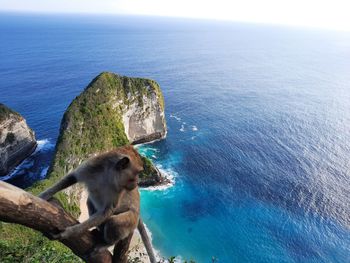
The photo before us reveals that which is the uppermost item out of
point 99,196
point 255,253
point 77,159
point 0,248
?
point 99,196

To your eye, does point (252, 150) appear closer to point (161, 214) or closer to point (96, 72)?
point (161, 214)

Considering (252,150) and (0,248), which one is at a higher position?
(0,248)

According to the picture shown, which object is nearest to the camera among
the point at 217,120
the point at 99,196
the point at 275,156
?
the point at 99,196

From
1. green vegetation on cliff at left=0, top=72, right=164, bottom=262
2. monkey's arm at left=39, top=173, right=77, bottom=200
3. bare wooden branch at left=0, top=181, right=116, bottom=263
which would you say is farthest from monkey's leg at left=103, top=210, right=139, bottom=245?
green vegetation on cliff at left=0, top=72, right=164, bottom=262

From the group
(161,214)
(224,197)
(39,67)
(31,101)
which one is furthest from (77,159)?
(39,67)

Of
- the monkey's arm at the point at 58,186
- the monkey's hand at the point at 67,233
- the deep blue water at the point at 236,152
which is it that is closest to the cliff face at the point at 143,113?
the deep blue water at the point at 236,152

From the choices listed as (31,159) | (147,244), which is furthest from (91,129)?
(147,244)

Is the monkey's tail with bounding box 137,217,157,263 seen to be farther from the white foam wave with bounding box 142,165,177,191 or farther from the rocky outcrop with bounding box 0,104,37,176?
the rocky outcrop with bounding box 0,104,37,176
